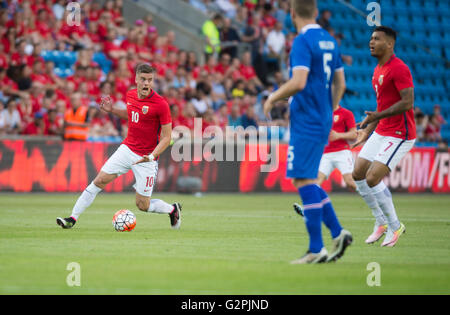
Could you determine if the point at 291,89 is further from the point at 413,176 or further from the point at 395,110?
the point at 413,176

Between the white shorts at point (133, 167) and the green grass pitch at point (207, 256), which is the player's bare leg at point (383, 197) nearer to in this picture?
the green grass pitch at point (207, 256)

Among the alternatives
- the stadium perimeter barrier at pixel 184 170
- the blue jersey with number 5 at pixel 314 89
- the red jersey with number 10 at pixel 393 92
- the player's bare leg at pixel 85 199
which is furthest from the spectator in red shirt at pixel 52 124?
the blue jersey with number 5 at pixel 314 89

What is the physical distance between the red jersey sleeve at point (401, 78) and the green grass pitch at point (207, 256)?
205 centimetres

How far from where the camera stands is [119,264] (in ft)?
25.5

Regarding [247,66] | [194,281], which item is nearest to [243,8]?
[247,66]

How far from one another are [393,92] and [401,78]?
29 cm

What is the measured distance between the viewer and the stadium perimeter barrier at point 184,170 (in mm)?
19766

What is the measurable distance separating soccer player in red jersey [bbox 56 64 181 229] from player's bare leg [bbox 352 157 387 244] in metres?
2.83

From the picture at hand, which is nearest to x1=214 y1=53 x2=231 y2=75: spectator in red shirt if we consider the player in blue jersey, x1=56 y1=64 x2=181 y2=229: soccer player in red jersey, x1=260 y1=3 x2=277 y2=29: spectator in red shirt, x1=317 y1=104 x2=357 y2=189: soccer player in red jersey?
x1=260 y1=3 x2=277 y2=29: spectator in red shirt

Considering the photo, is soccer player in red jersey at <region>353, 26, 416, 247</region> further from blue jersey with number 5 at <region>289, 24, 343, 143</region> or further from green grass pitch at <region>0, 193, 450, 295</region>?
blue jersey with number 5 at <region>289, 24, 343, 143</region>

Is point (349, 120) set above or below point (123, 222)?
above

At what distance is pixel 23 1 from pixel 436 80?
16.8 meters

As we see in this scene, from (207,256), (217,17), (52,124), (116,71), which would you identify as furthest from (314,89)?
(217,17)

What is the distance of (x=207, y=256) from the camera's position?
8594mm
